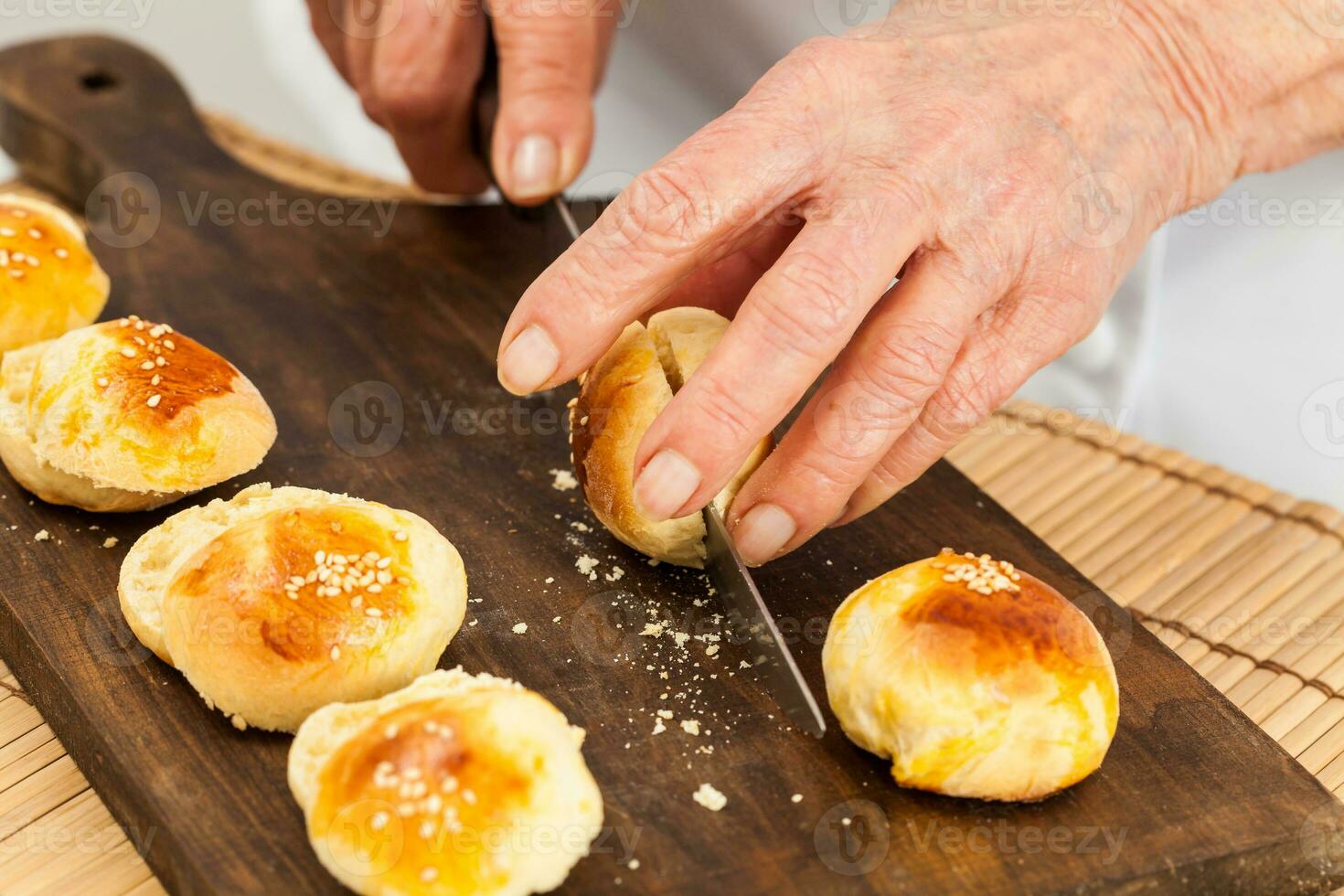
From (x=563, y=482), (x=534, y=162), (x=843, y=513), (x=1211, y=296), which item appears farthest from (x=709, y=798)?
(x=1211, y=296)

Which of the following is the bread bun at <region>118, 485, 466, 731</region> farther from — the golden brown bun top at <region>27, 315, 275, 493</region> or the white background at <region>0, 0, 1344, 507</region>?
the white background at <region>0, 0, 1344, 507</region>

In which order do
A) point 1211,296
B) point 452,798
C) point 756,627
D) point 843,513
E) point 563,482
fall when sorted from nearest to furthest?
1. point 452,798
2. point 756,627
3. point 843,513
4. point 563,482
5. point 1211,296

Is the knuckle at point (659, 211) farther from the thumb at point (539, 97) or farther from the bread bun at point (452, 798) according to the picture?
the thumb at point (539, 97)

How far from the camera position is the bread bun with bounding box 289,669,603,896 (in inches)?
61.1

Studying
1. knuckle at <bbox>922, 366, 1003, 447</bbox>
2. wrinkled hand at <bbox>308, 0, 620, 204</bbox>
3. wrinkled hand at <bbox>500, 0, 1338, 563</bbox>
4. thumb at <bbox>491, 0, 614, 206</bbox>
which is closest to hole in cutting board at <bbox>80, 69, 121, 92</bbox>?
wrinkled hand at <bbox>308, 0, 620, 204</bbox>

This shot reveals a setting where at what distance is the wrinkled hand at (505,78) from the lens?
2865 mm

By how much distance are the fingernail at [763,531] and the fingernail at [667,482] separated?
177 mm

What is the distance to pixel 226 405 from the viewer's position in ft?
7.40

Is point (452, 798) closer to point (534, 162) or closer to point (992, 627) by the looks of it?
point (992, 627)

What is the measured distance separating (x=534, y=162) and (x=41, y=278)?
1.02m

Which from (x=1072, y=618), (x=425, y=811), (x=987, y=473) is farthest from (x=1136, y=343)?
(x=425, y=811)

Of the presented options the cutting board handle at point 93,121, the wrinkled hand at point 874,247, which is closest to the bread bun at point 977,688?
the wrinkled hand at point 874,247

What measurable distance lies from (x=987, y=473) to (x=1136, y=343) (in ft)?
2.78

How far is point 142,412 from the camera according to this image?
7.09 feet
